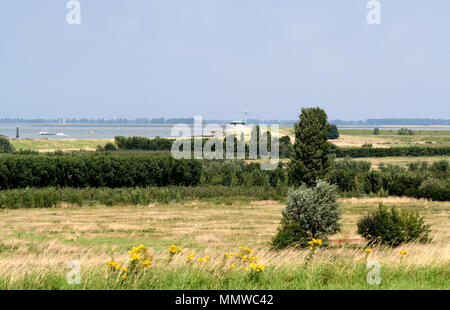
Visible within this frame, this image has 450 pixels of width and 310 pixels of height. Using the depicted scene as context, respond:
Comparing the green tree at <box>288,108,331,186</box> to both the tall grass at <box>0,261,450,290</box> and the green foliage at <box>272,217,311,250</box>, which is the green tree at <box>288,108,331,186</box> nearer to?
the green foliage at <box>272,217,311,250</box>

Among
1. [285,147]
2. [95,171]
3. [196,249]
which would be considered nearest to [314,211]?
[196,249]

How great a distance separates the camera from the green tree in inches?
2457

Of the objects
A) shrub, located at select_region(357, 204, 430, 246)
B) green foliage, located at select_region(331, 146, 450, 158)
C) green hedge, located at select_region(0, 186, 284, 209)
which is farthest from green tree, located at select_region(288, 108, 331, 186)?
green foliage, located at select_region(331, 146, 450, 158)

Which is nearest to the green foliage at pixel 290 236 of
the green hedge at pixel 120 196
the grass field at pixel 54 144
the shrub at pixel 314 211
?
the shrub at pixel 314 211

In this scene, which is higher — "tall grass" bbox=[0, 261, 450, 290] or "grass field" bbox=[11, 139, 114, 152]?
"tall grass" bbox=[0, 261, 450, 290]

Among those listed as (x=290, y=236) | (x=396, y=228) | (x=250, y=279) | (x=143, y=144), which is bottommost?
(x=290, y=236)

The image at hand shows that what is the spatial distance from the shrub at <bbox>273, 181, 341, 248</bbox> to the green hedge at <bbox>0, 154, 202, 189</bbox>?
4254cm

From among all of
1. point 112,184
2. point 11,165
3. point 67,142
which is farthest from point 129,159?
point 67,142

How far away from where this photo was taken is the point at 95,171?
65875 mm

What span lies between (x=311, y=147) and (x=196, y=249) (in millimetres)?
40884

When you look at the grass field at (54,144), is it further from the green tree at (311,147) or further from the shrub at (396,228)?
the shrub at (396,228)

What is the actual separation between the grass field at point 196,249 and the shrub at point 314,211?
5.77 feet

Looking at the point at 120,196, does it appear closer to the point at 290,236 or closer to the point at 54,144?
the point at 290,236
